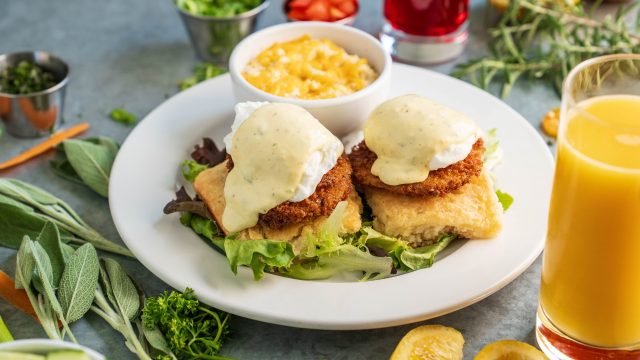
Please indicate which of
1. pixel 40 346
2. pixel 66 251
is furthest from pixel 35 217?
pixel 40 346

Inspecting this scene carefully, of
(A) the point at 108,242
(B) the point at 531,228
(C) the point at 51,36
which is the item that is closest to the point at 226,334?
(A) the point at 108,242

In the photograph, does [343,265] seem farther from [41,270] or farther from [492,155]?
[41,270]

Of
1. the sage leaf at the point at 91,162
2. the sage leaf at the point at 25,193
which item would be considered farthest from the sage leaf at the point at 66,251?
the sage leaf at the point at 91,162

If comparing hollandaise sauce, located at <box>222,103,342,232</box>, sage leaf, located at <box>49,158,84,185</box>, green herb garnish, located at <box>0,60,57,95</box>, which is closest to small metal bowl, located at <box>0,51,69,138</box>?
green herb garnish, located at <box>0,60,57,95</box>

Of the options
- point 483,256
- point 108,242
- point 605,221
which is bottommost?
point 108,242

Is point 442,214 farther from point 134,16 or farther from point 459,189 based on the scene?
point 134,16

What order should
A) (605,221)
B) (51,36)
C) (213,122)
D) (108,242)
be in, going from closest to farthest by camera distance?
(605,221) → (108,242) → (213,122) → (51,36)

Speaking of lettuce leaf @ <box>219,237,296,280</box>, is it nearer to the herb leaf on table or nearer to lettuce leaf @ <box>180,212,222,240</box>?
lettuce leaf @ <box>180,212,222,240</box>

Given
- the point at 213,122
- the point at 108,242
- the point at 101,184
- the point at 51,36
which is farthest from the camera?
the point at 51,36
